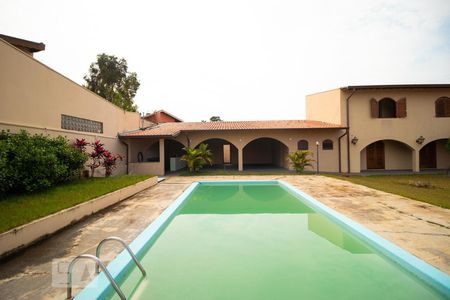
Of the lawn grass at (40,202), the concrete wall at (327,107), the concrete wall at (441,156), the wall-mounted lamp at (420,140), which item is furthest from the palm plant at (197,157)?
the concrete wall at (441,156)

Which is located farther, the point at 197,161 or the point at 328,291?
the point at 197,161

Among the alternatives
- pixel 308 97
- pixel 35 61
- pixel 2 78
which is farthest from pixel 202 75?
pixel 2 78

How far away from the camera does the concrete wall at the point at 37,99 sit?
7.16 meters

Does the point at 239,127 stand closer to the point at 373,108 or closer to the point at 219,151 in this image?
the point at 219,151

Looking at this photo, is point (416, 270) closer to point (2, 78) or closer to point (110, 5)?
point (2, 78)

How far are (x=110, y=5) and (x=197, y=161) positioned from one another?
9.67 m

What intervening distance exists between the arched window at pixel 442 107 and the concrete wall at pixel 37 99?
22.5 metres

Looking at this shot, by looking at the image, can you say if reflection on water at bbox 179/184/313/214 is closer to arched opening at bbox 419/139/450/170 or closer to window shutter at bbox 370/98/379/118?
window shutter at bbox 370/98/379/118

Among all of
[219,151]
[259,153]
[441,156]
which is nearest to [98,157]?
[219,151]

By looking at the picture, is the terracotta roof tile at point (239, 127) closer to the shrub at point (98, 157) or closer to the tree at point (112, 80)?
the shrub at point (98, 157)

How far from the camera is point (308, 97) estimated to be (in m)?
20.1

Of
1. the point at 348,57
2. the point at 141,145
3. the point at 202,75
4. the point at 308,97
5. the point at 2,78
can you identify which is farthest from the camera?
the point at 308,97

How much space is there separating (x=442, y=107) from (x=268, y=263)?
65.2ft

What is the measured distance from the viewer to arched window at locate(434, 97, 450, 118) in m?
16.4
